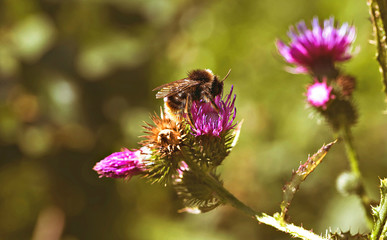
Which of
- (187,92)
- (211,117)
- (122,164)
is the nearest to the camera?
(122,164)

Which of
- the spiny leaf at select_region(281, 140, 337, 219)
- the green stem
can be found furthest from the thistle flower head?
the green stem

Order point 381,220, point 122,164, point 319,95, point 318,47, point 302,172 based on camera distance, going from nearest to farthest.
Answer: point 381,220 < point 302,172 < point 122,164 < point 319,95 < point 318,47

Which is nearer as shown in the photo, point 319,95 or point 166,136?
point 166,136

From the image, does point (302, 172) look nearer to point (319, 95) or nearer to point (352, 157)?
point (352, 157)

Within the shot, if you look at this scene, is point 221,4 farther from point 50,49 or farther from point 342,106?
point 342,106

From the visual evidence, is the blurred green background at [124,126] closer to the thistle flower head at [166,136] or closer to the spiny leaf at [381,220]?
the thistle flower head at [166,136]

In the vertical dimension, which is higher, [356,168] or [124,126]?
[124,126]

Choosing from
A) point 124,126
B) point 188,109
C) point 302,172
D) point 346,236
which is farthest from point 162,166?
point 124,126
